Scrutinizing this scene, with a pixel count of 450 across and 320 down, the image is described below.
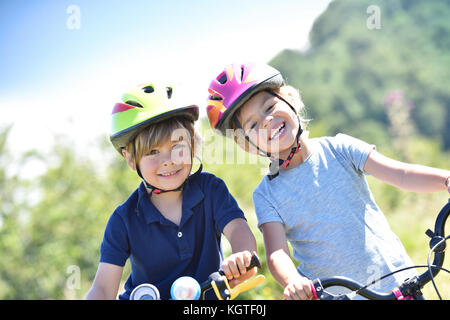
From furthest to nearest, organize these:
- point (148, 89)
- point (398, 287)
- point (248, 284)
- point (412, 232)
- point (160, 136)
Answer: point (412, 232)
point (148, 89)
point (160, 136)
point (248, 284)
point (398, 287)

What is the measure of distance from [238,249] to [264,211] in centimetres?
32

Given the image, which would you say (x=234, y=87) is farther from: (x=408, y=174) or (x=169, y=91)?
(x=408, y=174)

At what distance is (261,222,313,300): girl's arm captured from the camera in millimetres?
2684

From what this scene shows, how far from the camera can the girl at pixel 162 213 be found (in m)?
3.20

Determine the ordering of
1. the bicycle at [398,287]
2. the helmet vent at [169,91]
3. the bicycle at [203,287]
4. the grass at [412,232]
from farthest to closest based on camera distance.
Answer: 1. the grass at [412,232]
2. the helmet vent at [169,91]
3. the bicycle at [203,287]
4. the bicycle at [398,287]

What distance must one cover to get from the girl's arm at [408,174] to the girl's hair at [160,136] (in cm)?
124

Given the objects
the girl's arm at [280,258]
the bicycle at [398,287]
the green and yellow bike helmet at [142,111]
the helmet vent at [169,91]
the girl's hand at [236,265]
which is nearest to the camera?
the bicycle at [398,287]

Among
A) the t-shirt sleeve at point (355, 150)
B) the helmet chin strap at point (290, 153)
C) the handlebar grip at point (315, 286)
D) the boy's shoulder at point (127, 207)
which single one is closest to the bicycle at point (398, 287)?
the handlebar grip at point (315, 286)

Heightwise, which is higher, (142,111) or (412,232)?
(142,111)

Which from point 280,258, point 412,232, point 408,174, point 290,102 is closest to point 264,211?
point 280,258

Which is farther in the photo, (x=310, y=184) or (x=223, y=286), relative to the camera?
(x=310, y=184)

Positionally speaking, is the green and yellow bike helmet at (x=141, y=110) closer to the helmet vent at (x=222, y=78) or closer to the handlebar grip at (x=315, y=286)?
the helmet vent at (x=222, y=78)

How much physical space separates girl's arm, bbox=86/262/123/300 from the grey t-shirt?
1000mm

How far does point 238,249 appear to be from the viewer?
10.0 feet
